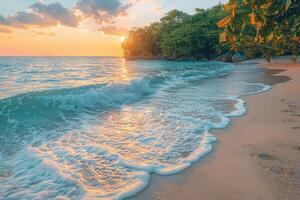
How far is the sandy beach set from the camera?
9.81ft

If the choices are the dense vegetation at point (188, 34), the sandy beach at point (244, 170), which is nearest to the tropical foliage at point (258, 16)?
the sandy beach at point (244, 170)

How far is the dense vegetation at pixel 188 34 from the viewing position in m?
56.2

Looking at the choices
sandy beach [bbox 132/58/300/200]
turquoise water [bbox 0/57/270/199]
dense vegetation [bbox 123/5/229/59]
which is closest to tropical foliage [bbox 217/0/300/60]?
sandy beach [bbox 132/58/300/200]

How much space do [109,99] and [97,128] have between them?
178 inches

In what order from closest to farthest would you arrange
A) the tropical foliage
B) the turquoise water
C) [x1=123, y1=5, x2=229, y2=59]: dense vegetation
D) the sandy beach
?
the tropical foliage → the sandy beach → the turquoise water → [x1=123, y1=5, x2=229, y2=59]: dense vegetation

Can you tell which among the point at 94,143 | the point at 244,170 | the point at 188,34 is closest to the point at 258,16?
the point at 244,170

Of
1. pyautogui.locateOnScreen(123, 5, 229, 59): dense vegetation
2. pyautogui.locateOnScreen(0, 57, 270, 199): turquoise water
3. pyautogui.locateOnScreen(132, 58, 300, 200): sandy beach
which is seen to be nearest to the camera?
pyautogui.locateOnScreen(132, 58, 300, 200): sandy beach

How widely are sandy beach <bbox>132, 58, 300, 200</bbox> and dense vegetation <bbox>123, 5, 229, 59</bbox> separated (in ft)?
159

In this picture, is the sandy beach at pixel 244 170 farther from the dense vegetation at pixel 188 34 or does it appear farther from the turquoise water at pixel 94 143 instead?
the dense vegetation at pixel 188 34

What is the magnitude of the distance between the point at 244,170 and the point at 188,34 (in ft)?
182

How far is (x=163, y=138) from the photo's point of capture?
17.1ft

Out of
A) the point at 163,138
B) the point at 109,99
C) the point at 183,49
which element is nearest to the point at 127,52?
the point at 183,49

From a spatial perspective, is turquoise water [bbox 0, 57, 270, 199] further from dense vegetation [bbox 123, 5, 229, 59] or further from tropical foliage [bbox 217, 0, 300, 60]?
dense vegetation [bbox 123, 5, 229, 59]

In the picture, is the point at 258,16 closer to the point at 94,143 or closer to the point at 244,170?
the point at 244,170
